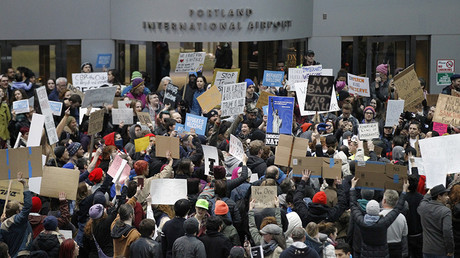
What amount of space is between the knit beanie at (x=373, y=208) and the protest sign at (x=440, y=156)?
133cm

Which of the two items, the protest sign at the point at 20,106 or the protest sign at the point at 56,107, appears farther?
the protest sign at the point at 56,107

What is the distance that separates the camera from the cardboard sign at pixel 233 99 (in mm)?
18281

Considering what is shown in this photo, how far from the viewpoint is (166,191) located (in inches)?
481

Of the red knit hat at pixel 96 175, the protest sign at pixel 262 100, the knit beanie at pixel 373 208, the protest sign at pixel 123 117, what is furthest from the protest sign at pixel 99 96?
the knit beanie at pixel 373 208

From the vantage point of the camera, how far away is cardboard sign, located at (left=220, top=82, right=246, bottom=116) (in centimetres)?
1828

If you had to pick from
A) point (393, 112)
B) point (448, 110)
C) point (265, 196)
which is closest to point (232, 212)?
point (265, 196)

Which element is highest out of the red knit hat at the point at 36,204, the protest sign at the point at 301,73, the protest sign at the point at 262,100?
the protest sign at the point at 301,73

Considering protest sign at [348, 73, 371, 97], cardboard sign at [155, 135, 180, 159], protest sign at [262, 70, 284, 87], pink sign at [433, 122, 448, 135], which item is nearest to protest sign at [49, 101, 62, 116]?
cardboard sign at [155, 135, 180, 159]

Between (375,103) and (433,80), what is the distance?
8.06m

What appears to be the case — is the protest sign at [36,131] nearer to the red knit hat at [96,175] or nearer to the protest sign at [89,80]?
the red knit hat at [96,175]

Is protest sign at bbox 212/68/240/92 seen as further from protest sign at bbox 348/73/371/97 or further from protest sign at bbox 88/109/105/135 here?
protest sign at bbox 88/109/105/135

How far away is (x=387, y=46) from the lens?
27562mm

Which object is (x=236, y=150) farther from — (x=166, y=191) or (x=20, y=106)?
(x=20, y=106)

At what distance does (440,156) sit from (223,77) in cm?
855
